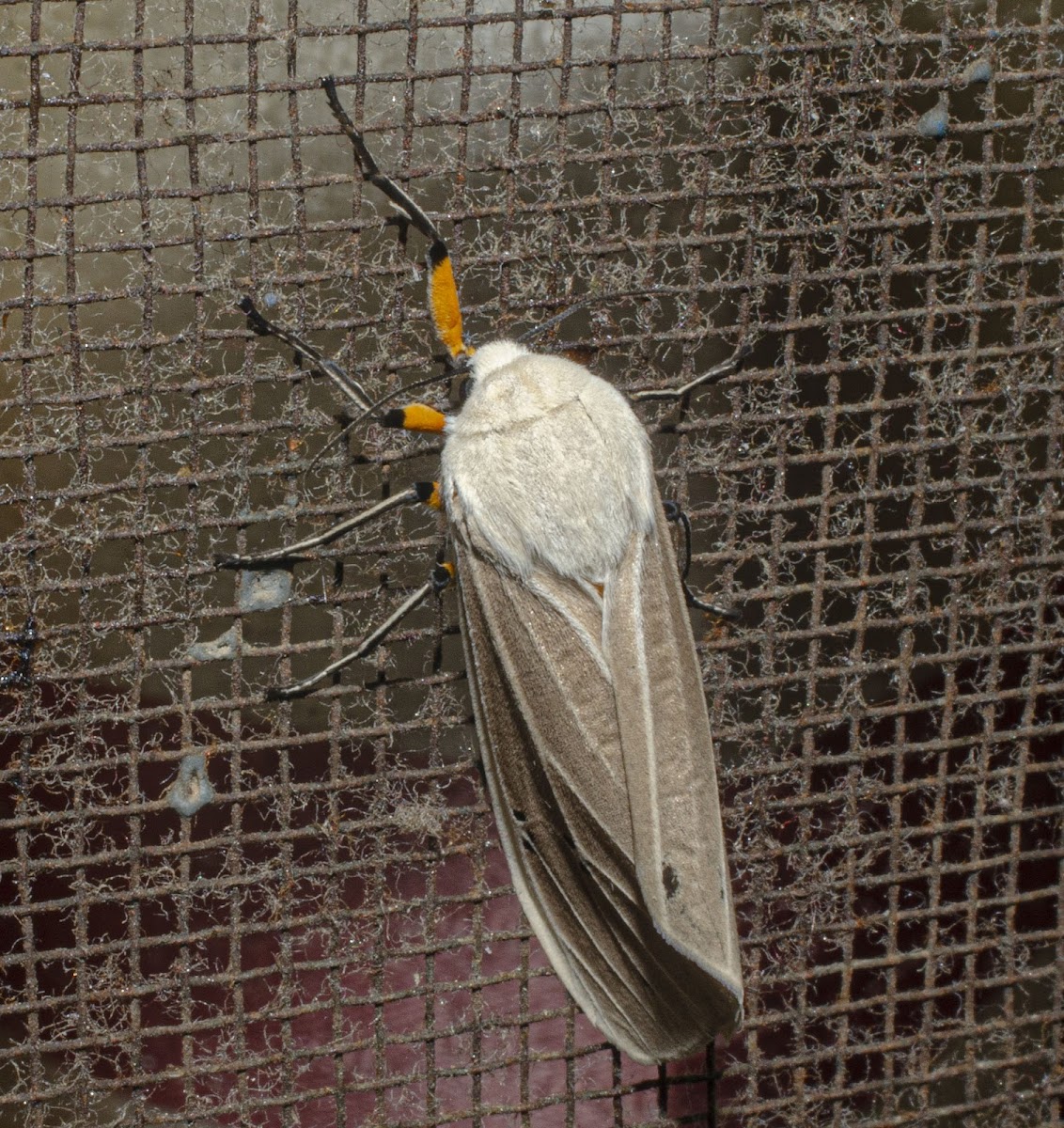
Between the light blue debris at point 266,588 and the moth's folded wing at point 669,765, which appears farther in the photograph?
the light blue debris at point 266,588

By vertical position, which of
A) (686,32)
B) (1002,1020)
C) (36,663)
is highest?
(686,32)

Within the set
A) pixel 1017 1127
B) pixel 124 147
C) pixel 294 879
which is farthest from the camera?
pixel 1017 1127

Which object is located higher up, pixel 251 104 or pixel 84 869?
pixel 251 104

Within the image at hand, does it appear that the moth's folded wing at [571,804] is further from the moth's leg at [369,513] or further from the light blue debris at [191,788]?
the light blue debris at [191,788]

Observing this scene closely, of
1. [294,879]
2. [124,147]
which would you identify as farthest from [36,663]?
[124,147]

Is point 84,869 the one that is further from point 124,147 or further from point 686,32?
point 686,32

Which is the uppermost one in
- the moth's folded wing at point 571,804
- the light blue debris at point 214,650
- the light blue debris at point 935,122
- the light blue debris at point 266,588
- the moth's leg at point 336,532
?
the light blue debris at point 935,122

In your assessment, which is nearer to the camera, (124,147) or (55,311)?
(124,147)

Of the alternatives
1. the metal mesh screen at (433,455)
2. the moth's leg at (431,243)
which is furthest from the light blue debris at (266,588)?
the moth's leg at (431,243)
